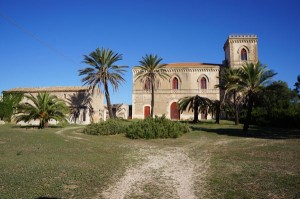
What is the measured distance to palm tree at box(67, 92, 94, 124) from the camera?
39156 millimetres

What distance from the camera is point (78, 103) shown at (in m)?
39.4

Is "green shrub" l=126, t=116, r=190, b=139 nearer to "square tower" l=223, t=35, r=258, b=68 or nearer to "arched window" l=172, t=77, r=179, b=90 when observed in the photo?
"arched window" l=172, t=77, r=179, b=90

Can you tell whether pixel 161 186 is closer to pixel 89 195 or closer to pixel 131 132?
pixel 89 195

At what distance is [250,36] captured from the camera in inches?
1769

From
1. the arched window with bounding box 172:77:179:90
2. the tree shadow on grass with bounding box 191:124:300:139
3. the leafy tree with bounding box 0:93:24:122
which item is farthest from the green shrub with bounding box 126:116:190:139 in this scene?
the leafy tree with bounding box 0:93:24:122

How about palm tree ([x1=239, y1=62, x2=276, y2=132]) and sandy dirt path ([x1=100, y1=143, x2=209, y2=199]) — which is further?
palm tree ([x1=239, y1=62, x2=276, y2=132])

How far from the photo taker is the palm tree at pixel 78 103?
39.2 metres

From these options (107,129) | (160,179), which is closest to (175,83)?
(107,129)

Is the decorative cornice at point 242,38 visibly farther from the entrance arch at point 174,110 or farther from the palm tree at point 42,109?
the palm tree at point 42,109

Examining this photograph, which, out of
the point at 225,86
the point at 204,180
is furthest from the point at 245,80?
the point at 204,180

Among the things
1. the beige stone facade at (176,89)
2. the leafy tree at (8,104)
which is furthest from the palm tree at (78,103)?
the leafy tree at (8,104)

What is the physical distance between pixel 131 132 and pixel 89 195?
43.1 ft

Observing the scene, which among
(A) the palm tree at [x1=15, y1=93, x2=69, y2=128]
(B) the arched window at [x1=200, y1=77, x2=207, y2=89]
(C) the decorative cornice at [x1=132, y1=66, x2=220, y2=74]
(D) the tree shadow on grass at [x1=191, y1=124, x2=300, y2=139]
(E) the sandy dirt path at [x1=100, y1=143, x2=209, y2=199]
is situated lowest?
(E) the sandy dirt path at [x1=100, y1=143, x2=209, y2=199]

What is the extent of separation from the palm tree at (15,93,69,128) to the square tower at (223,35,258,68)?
99.4 ft
